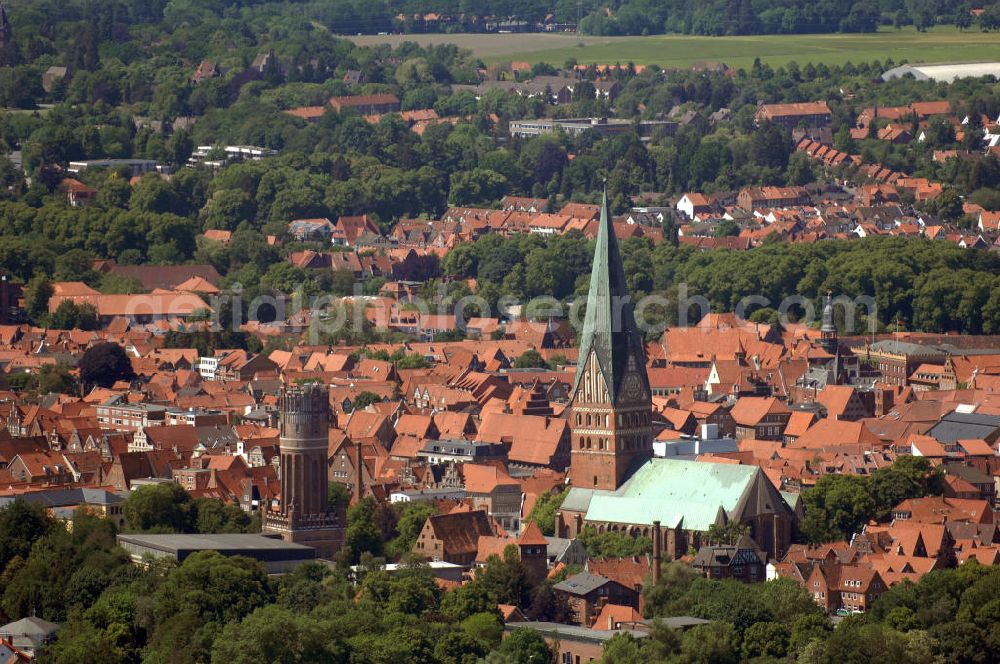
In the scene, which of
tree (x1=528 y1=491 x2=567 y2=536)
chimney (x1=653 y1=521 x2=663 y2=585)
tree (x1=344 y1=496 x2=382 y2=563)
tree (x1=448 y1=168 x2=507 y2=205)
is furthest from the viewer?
tree (x1=448 y1=168 x2=507 y2=205)

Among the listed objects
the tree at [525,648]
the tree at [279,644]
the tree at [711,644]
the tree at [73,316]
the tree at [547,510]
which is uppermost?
the tree at [279,644]

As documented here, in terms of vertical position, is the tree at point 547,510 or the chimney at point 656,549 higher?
the chimney at point 656,549

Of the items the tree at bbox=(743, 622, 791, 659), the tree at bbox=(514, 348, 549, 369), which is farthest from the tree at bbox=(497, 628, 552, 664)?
the tree at bbox=(514, 348, 549, 369)

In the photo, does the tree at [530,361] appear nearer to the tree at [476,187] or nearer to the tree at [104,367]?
the tree at [104,367]

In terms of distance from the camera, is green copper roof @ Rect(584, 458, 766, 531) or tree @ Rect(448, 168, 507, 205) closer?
green copper roof @ Rect(584, 458, 766, 531)

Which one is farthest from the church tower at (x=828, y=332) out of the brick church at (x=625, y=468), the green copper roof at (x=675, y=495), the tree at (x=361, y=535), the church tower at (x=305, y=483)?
Answer: the church tower at (x=305, y=483)

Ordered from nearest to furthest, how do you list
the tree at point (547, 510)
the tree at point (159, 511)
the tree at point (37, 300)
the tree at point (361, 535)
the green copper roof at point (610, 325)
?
the tree at point (361, 535) < the tree at point (159, 511) < the tree at point (547, 510) < the green copper roof at point (610, 325) < the tree at point (37, 300)

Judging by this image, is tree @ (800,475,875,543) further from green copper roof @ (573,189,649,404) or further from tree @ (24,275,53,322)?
tree @ (24,275,53,322)
